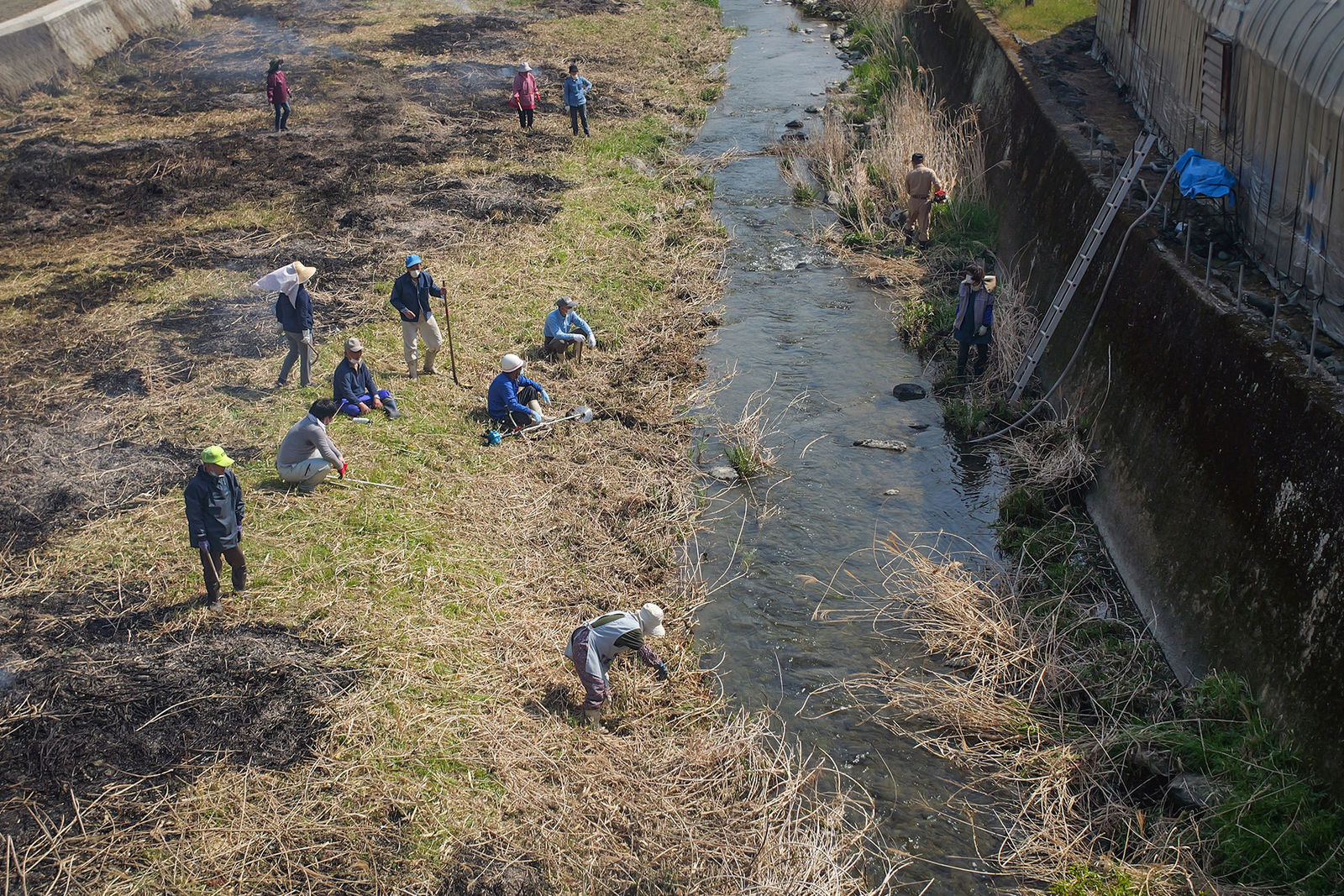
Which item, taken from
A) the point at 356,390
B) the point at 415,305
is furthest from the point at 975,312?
the point at 356,390

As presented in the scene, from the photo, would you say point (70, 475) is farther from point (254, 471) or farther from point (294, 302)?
point (294, 302)

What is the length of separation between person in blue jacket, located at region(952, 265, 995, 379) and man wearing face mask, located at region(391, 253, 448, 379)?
291 inches

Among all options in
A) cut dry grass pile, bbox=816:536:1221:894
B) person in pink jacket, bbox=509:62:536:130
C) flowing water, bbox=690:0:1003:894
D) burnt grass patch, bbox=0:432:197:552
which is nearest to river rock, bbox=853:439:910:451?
flowing water, bbox=690:0:1003:894

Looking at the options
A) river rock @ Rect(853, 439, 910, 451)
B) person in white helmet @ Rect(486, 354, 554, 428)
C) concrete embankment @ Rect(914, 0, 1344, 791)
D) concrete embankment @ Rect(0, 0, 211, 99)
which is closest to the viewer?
concrete embankment @ Rect(914, 0, 1344, 791)

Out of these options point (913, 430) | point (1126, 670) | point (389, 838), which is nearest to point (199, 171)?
point (913, 430)

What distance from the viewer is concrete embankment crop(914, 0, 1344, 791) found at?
8.02 meters

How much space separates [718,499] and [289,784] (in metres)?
6.40

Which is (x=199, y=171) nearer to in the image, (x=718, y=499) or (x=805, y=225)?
(x=805, y=225)

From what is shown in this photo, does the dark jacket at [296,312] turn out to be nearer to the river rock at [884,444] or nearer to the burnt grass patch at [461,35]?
the river rock at [884,444]

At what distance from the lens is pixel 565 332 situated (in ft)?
49.1

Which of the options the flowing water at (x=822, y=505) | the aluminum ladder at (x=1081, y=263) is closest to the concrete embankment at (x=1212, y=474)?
the aluminum ladder at (x=1081, y=263)

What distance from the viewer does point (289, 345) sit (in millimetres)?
13789

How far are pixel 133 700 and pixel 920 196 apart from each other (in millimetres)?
15511

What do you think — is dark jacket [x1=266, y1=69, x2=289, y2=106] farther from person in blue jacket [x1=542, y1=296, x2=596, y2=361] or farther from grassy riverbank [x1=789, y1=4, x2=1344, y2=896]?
grassy riverbank [x1=789, y1=4, x2=1344, y2=896]
